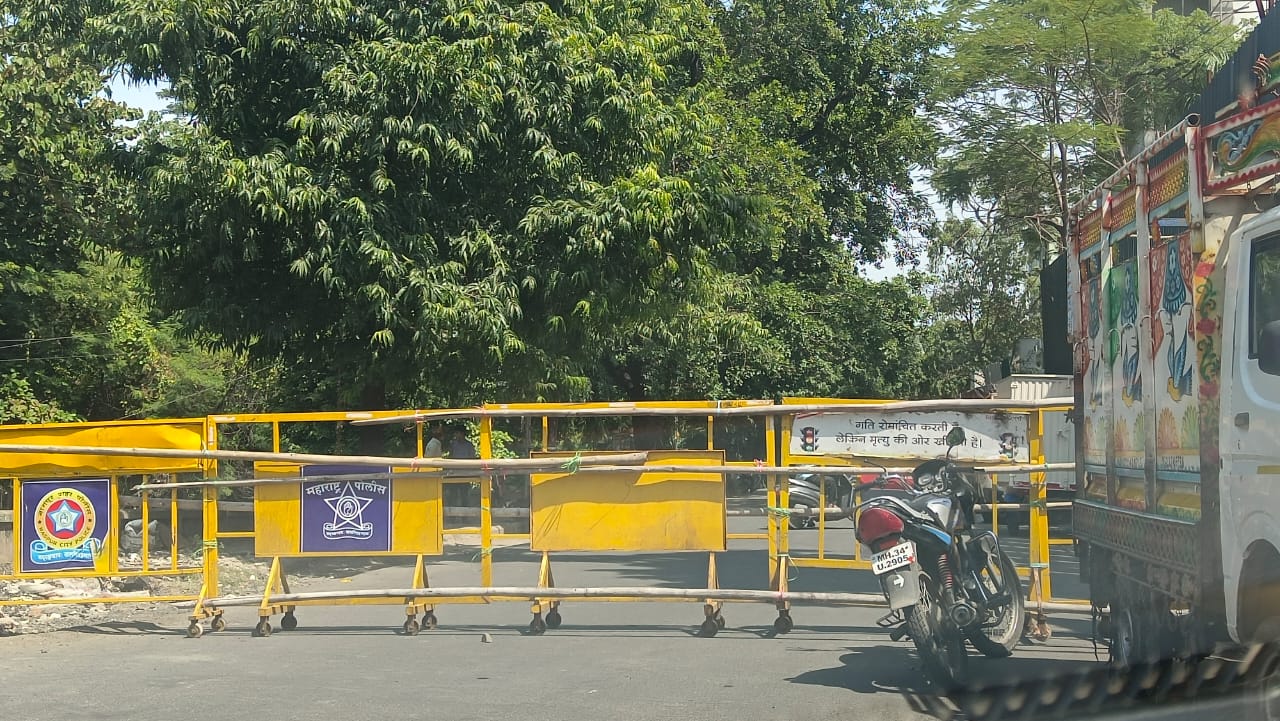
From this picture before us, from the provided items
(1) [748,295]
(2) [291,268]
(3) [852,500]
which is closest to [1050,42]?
(1) [748,295]

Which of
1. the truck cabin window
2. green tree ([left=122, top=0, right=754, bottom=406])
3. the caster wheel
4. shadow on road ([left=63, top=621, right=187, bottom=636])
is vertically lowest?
shadow on road ([left=63, top=621, right=187, bottom=636])

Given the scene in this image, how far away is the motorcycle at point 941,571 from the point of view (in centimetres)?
731

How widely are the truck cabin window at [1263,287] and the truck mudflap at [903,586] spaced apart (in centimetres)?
260

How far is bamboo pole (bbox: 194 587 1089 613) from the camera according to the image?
9305mm

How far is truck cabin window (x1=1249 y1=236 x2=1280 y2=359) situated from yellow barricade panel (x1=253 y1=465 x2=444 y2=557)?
6.41 meters

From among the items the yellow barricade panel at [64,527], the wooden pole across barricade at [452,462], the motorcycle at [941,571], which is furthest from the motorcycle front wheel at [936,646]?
the yellow barricade panel at [64,527]

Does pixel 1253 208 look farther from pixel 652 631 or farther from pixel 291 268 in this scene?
pixel 291 268

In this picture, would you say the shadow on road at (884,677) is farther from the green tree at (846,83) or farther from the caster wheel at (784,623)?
the green tree at (846,83)

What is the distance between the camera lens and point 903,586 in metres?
7.32

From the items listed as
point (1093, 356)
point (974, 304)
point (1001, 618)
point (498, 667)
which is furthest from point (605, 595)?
point (974, 304)

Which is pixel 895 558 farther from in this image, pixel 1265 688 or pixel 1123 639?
pixel 1265 688

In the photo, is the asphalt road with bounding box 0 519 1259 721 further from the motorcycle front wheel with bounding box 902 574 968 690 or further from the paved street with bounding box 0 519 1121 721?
the motorcycle front wheel with bounding box 902 574 968 690

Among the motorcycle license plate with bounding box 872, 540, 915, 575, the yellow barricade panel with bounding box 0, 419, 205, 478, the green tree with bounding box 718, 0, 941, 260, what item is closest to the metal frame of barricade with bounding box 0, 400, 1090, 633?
the yellow barricade panel with bounding box 0, 419, 205, 478

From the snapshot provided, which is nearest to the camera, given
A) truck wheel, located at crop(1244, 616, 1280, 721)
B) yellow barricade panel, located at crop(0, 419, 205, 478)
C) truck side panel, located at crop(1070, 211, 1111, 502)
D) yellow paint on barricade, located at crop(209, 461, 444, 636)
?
truck wheel, located at crop(1244, 616, 1280, 721)
